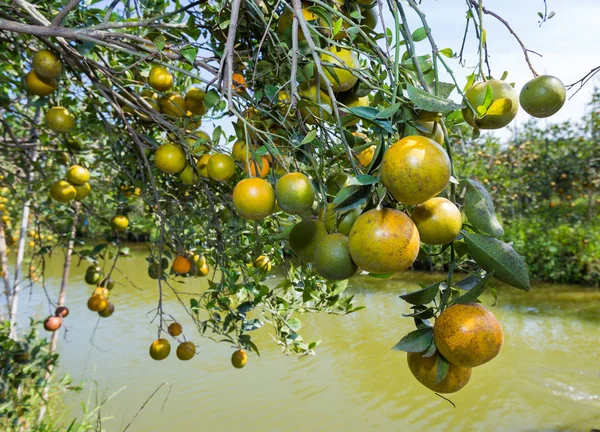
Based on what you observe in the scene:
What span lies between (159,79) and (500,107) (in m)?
1.51

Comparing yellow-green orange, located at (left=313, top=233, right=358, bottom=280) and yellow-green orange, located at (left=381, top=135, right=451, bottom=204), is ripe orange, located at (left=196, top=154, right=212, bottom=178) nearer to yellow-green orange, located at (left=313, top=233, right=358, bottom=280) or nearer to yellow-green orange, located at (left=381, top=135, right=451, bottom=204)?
yellow-green orange, located at (left=313, top=233, right=358, bottom=280)

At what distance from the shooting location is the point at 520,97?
0.94m

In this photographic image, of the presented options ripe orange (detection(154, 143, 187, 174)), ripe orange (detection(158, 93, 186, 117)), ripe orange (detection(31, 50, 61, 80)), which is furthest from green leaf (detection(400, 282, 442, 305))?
ripe orange (detection(31, 50, 61, 80))

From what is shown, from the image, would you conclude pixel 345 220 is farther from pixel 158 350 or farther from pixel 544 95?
pixel 158 350

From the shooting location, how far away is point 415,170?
0.60 m

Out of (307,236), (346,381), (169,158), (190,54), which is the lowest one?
(346,381)

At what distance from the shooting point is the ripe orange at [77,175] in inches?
95.1

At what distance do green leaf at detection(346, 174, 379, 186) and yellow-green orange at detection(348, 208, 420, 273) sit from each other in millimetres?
46

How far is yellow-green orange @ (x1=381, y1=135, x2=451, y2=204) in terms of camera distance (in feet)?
1.98

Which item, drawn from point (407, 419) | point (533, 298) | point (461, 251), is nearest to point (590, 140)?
point (533, 298)

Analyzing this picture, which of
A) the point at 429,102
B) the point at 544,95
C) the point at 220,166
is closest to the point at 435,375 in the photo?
the point at 429,102

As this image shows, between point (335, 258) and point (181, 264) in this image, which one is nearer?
point (335, 258)

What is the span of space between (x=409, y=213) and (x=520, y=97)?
406 millimetres

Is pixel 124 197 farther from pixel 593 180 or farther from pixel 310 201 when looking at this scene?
pixel 593 180
